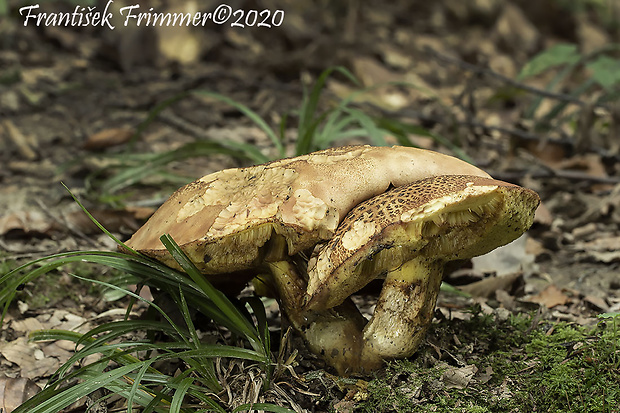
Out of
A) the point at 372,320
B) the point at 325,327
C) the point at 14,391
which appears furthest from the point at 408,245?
the point at 14,391

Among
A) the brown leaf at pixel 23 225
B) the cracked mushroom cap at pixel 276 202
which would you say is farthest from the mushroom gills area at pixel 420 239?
the brown leaf at pixel 23 225

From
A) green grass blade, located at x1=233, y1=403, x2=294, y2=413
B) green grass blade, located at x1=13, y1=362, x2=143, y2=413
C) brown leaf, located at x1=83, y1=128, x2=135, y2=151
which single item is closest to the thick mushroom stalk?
green grass blade, located at x1=233, y1=403, x2=294, y2=413

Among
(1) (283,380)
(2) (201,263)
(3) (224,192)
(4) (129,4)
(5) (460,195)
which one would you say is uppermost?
(4) (129,4)

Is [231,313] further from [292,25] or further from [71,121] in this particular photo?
[292,25]

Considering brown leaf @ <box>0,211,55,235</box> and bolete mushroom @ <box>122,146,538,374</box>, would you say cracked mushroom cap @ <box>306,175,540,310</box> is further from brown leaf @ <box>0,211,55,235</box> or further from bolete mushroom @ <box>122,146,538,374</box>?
brown leaf @ <box>0,211,55,235</box>

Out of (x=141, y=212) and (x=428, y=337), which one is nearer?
(x=428, y=337)

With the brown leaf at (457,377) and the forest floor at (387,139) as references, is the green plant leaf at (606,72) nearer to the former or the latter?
the forest floor at (387,139)

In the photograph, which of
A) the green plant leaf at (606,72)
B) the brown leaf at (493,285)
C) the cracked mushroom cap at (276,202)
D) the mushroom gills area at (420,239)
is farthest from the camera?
the green plant leaf at (606,72)

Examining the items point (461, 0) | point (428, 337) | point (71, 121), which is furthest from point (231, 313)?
point (461, 0)
